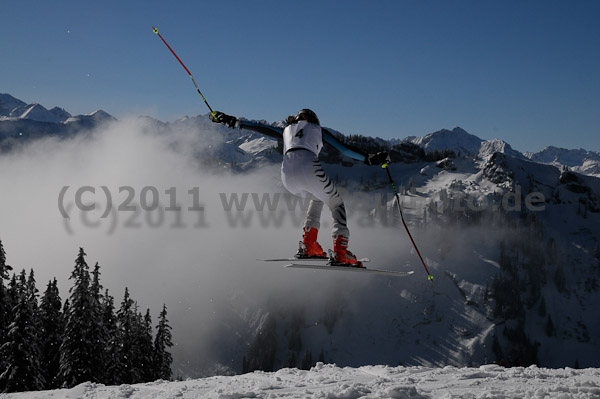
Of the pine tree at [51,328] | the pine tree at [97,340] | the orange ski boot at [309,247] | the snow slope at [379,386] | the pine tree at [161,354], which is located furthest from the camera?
the pine tree at [161,354]

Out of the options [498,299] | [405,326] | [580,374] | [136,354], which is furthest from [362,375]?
[498,299]

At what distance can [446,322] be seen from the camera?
187875 millimetres

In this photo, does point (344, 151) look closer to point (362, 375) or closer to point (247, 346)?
point (362, 375)

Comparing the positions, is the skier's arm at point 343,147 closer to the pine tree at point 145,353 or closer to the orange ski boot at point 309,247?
the orange ski boot at point 309,247

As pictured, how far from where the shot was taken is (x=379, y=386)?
741 cm

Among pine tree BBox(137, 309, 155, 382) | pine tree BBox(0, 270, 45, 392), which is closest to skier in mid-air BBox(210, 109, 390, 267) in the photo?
pine tree BBox(0, 270, 45, 392)

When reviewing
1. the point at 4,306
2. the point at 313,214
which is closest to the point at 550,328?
the point at 4,306

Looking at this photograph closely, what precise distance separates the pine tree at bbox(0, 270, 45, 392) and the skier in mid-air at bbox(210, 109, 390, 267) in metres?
21.7

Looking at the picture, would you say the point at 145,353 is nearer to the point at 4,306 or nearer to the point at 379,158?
the point at 4,306

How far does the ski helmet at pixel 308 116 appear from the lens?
9.75 meters

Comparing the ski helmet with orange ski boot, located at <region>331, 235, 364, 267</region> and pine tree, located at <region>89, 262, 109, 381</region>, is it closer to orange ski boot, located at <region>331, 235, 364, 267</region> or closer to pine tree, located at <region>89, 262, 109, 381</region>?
orange ski boot, located at <region>331, 235, 364, 267</region>

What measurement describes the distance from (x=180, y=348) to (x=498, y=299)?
5133 inches

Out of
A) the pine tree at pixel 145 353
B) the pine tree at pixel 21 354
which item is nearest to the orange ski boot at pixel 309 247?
the pine tree at pixel 21 354

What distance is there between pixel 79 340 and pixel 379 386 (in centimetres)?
2692
